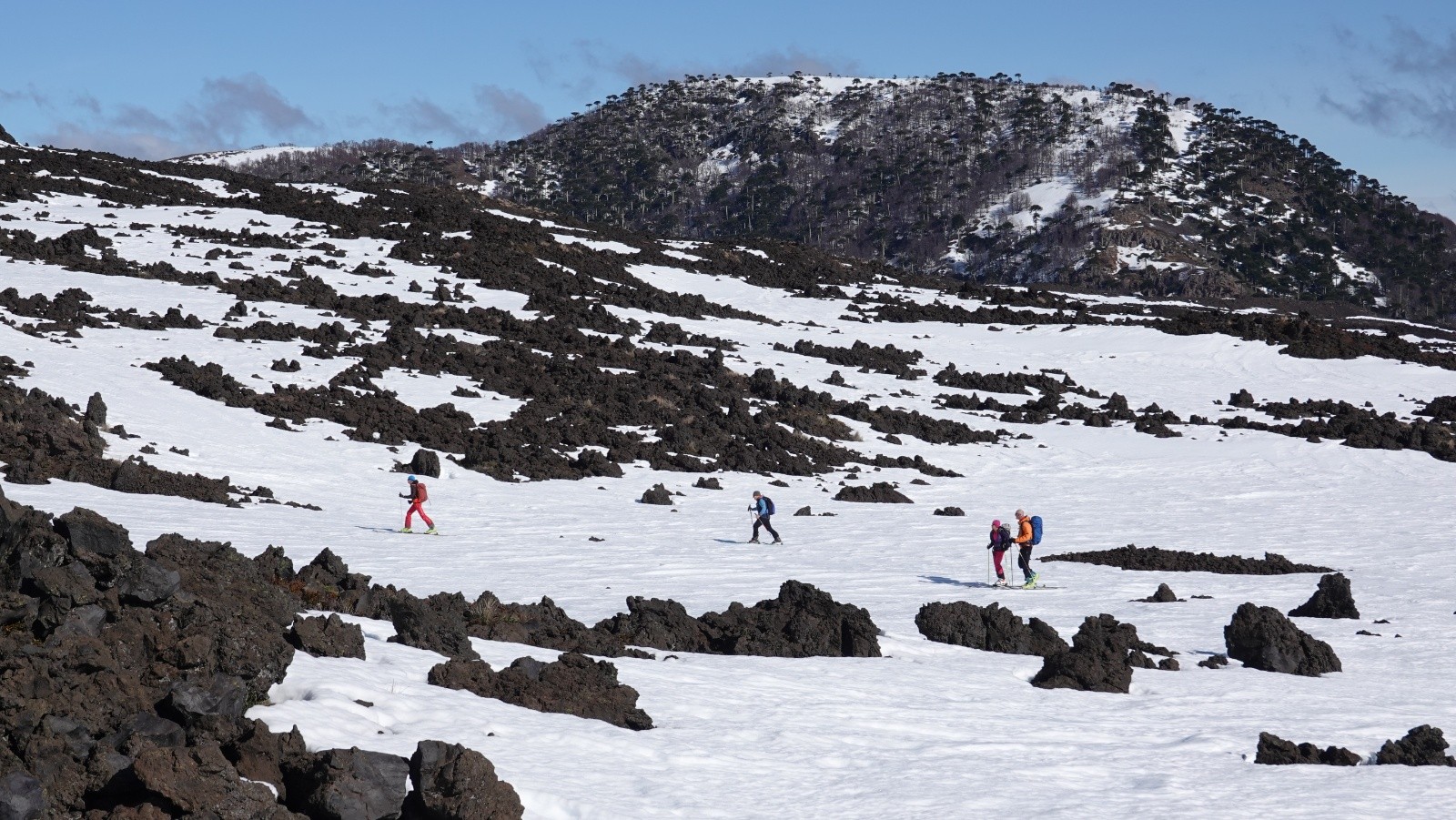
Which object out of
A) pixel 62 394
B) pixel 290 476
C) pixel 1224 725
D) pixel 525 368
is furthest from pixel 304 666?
pixel 525 368

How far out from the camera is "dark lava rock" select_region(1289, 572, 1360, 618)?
62.3ft

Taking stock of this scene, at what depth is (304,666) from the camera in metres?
9.80

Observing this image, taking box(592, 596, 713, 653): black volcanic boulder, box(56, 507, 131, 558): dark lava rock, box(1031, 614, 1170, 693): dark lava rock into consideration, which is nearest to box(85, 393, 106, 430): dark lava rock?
box(592, 596, 713, 653): black volcanic boulder

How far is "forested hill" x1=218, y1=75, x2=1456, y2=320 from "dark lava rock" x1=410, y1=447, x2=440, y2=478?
90732 mm

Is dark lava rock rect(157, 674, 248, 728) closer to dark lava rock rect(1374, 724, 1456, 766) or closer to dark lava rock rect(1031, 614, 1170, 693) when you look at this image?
dark lava rock rect(1031, 614, 1170, 693)

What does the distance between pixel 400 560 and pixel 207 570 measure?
976cm

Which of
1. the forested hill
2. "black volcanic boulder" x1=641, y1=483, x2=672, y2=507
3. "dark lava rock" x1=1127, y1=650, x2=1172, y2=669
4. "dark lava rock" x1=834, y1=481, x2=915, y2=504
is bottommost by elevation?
"dark lava rock" x1=1127, y1=650, x2=1172, y2=669

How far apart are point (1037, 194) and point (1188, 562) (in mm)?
135450

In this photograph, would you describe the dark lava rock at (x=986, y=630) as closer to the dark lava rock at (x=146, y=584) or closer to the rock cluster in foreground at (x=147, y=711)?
the rock cluster in foreground at (x=147, y=711)

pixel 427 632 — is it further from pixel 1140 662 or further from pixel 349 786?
pixel 1140 662

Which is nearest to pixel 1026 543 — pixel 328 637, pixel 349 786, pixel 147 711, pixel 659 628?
pixel 659 628

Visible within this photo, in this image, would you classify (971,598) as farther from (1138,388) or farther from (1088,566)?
(1138,388)

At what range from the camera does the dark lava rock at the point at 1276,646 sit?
1552 cm

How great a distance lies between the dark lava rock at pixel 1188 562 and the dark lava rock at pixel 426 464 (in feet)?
45.9
